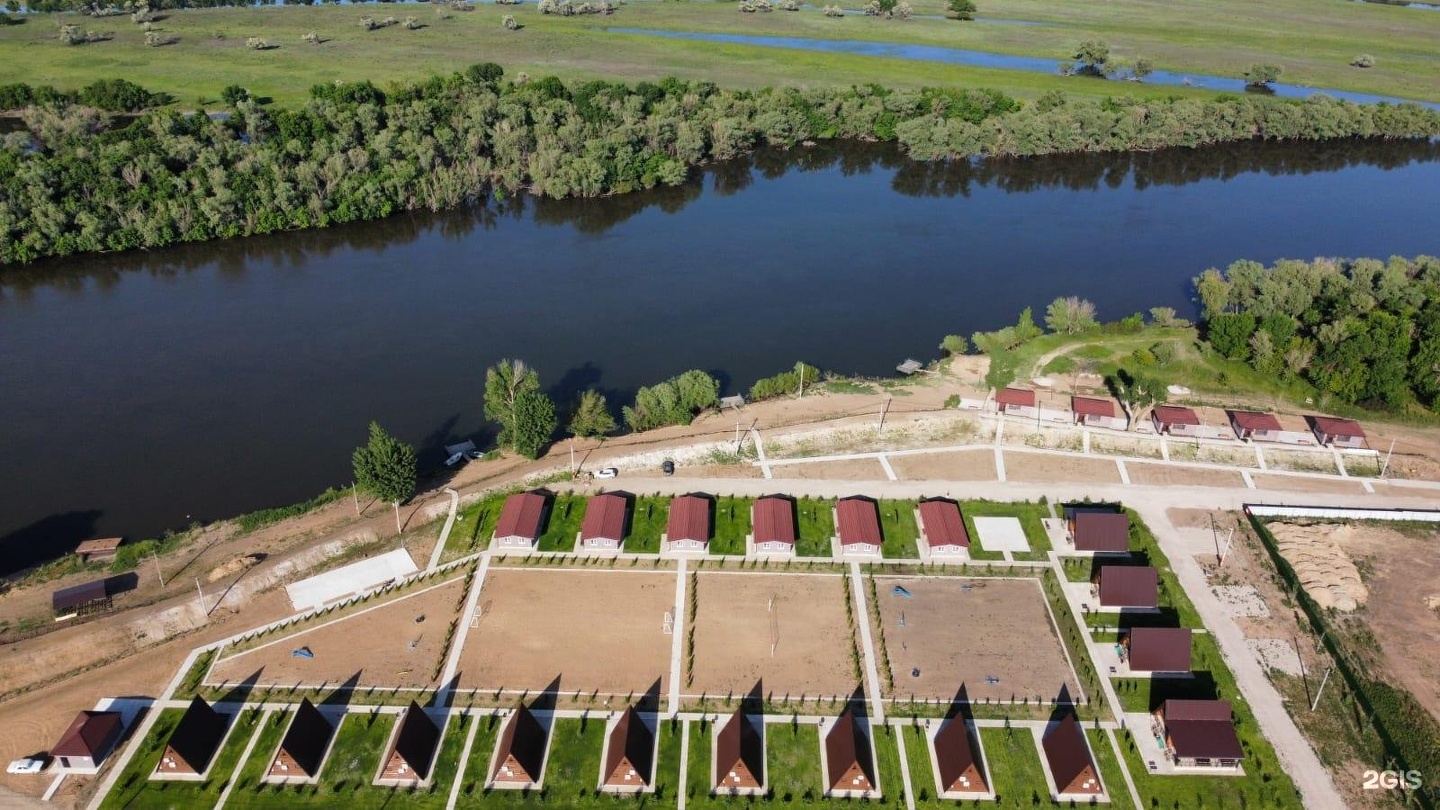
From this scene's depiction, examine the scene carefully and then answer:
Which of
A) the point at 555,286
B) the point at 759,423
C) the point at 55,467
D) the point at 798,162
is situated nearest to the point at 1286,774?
the point at 759,423

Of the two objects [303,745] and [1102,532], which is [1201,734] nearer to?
[1102,532]

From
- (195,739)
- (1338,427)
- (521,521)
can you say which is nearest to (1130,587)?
(1338,427)

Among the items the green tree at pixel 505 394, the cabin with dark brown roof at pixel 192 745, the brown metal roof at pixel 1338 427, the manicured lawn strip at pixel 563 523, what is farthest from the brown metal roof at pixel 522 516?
the brown metal roof at pixel 1338 427

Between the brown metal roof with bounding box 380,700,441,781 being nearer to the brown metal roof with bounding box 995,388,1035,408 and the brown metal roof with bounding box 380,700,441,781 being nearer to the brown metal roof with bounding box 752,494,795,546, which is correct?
the brown metal roof with bounding box 752,494,795,546

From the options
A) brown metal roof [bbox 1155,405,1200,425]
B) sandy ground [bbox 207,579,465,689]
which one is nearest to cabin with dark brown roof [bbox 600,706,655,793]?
sandy ground [bbox 207,579,465,689]

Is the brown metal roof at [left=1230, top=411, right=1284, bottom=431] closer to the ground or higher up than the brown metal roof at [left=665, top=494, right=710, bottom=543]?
higher up

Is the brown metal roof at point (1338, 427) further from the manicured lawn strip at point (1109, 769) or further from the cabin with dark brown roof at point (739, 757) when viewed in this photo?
the cabin with dark brown roof at point (739, 757)
